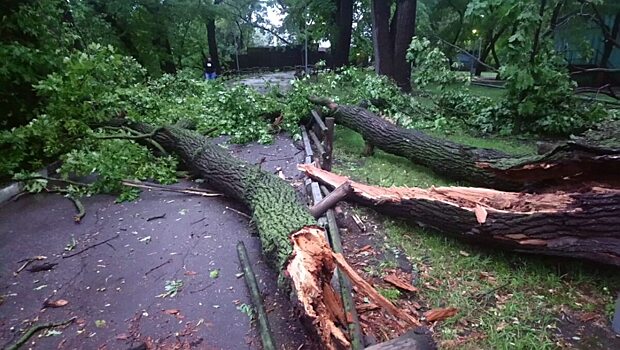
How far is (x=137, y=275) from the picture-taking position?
3148 mm

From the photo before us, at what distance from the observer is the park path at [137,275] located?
2508 millimetres

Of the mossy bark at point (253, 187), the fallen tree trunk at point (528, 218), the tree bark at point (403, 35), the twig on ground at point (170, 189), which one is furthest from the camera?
the tree bark at point (403, 35)

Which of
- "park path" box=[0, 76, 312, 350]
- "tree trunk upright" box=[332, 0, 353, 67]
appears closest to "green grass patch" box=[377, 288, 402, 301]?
"park path" box=[0, 76, 312, 350]

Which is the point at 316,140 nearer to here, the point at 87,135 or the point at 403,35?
the point at 87,135

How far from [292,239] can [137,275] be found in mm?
1429

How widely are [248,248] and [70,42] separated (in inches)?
224

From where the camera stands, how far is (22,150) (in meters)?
4.97

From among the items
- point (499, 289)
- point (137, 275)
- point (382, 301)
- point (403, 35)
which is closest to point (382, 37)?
point (403, 35)

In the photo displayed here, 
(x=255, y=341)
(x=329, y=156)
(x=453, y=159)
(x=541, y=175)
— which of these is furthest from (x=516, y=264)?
(x=329, y=156)

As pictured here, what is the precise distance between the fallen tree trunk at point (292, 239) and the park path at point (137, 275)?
0.32 metres

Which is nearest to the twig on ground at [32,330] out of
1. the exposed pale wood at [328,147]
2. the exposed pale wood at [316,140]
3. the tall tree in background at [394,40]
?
the exposed pale wood at [328,147]

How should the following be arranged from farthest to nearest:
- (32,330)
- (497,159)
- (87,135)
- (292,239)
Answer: (87,135) → (497,159) → (292,239) → (32,330)

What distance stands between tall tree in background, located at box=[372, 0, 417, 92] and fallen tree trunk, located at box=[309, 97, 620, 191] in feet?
14.9

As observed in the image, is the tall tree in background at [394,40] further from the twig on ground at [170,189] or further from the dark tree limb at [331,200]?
the dark tree limb at [331,200]
